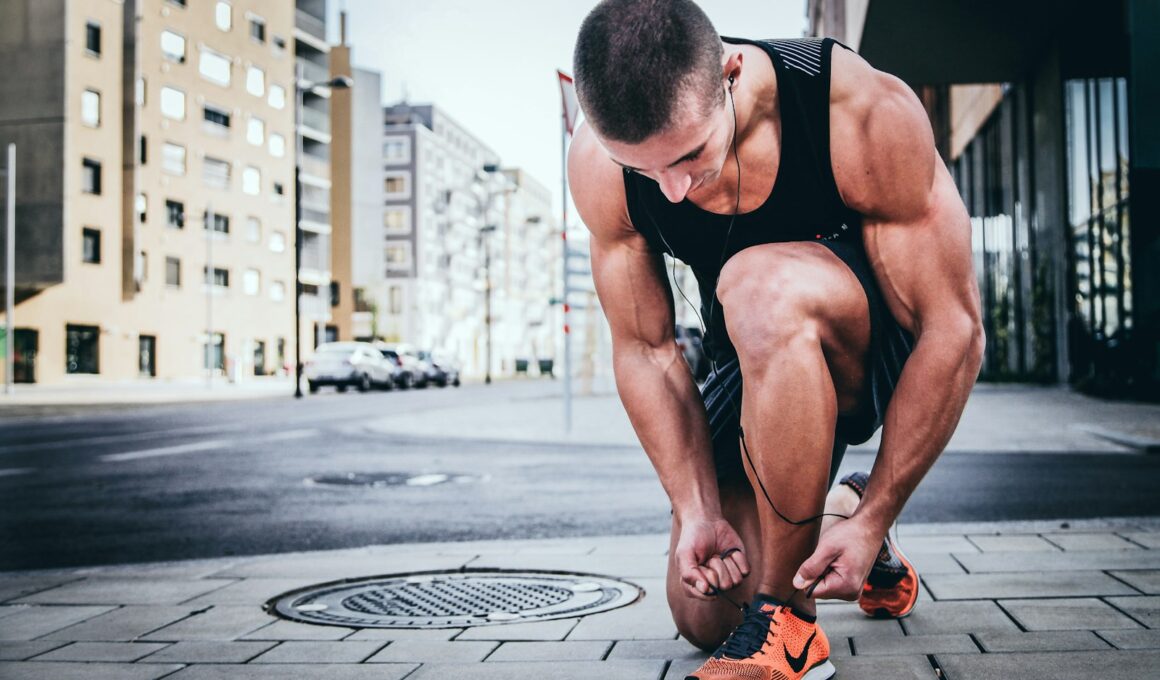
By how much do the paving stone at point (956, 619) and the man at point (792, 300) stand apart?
567 millimetres

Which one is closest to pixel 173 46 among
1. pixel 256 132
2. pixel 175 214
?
pixel 175 214

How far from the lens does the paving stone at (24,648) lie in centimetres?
285

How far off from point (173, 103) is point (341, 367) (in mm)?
19612

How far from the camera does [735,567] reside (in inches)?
92.5

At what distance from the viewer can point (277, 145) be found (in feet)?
180

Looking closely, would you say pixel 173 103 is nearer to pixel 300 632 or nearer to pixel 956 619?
pixel 300 632

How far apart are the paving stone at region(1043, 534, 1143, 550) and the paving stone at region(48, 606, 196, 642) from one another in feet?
10.3

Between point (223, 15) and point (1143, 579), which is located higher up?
point (223, 15)

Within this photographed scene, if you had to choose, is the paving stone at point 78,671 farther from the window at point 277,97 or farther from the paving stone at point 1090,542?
the window at point 277,97

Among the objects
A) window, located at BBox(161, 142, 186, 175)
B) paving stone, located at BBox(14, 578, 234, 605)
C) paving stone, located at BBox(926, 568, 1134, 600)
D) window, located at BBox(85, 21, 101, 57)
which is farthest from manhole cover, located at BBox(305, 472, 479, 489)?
window, located at BBox(161, 142, 186, 175)

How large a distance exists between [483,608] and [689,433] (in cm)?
116

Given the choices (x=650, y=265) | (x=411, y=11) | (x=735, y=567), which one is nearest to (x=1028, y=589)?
(x=735, y=567)

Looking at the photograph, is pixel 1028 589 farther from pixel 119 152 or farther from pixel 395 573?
pixel 119 152

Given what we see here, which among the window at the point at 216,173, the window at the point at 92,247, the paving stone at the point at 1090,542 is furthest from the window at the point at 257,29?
the paving stone at the point at 1090,542
